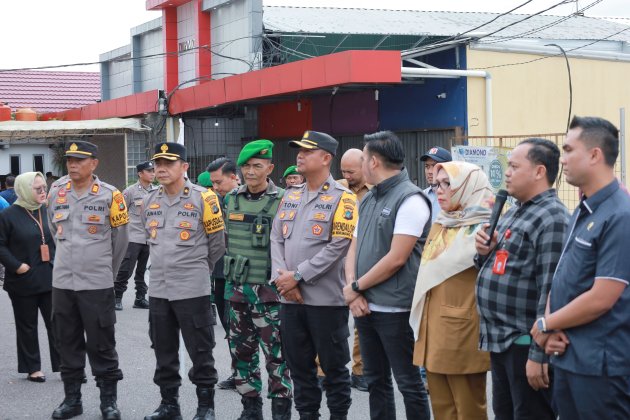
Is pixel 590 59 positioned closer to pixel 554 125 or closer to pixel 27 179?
pixel 554 125

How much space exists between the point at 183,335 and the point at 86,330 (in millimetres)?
860

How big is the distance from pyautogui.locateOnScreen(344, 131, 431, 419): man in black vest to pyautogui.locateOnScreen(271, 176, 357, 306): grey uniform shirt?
310 millimetres

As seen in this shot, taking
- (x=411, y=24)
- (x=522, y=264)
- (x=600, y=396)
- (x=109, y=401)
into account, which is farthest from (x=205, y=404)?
(x=411, y=24)

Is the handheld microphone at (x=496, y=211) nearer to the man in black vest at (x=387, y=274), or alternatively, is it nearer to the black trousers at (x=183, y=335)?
the man in black vest at (x=387, y=274)

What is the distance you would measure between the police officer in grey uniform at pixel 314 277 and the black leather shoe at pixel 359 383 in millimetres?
1533

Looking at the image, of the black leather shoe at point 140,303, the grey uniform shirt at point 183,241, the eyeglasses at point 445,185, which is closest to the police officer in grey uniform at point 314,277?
the grey uniform shirt at point 183,241

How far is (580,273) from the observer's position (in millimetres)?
4109

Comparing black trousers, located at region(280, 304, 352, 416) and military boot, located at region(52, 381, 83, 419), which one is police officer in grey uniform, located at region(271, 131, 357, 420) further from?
military boot, located at region(52, 381, 83, 419)

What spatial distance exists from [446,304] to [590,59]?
552 inches

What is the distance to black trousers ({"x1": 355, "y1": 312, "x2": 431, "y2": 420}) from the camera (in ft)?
18.6

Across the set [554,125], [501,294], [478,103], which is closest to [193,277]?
[501,294]

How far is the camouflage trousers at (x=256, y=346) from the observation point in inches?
266

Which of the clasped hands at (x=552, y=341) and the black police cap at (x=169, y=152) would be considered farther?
the black police cap at (x=169, y=152)

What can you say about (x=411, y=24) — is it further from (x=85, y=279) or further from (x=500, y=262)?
(x=500, y=262)
